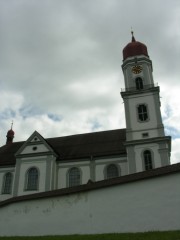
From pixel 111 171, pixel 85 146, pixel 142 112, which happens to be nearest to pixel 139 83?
pixel 142 112

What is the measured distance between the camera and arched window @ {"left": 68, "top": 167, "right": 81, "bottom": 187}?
31.2 meters

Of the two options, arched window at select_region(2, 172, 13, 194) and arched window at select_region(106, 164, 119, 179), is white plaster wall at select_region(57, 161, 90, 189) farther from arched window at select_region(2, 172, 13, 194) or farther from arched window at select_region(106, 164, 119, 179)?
arched window at select_region(2, 172, 13, 194)

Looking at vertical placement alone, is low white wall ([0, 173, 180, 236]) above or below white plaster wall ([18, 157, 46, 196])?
below

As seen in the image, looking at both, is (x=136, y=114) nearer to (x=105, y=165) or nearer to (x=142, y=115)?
(x=142, y=115)

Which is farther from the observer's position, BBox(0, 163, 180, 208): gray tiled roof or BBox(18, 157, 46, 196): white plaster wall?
BBox(18, 157, 46, 196): white plaster wall

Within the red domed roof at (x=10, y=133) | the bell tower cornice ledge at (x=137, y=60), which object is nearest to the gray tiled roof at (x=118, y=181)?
the bell tower cornice ledge at (x=137, y=60)

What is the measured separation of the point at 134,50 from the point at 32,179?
20728 mm

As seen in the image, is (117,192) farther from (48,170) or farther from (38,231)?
(48,170)

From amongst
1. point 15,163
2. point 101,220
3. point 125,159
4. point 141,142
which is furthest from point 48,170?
point 101,220

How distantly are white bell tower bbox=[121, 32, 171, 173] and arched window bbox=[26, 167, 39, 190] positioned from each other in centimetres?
1094

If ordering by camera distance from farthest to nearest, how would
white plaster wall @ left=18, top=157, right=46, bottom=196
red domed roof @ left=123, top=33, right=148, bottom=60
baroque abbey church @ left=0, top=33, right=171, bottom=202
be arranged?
red domed roof @ left=123, top=33, right=148, bottom=60, white plaster wall @ left=18, top=157, right=46, bottom=196, baroque abbey church @ left=0, top=33, right=171, bottom=202

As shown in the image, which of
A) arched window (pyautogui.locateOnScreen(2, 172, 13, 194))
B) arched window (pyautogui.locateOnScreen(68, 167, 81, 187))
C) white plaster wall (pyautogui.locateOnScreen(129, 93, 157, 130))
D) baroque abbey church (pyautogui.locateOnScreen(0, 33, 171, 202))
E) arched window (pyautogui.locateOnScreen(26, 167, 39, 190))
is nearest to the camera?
baroque abbey church (pyautogui.locateOnScreen(0, 33, 171, 202))

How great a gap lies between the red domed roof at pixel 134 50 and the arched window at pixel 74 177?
15961 mm

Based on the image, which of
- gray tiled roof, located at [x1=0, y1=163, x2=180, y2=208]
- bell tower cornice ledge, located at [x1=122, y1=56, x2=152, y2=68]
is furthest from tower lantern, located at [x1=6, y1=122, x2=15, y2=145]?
gray tiled roof, located at [x1=0, y1=163, x2=180, y2=208]
